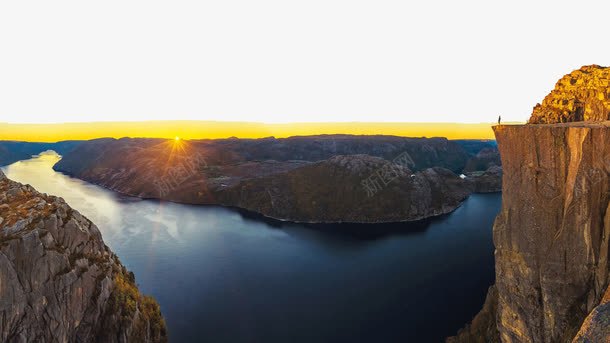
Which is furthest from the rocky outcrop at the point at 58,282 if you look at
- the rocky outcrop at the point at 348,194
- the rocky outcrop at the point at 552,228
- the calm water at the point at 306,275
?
the rocky outcrop at the point at 348,194

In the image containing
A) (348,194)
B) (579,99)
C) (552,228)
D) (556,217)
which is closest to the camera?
(556,217)

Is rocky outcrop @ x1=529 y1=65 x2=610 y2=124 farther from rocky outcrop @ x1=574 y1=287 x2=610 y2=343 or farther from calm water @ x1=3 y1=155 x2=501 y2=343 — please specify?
calm water @ x1=3 y1=155 x2=501 y2=343

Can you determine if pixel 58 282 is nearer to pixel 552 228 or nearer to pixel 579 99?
pixel 552 228

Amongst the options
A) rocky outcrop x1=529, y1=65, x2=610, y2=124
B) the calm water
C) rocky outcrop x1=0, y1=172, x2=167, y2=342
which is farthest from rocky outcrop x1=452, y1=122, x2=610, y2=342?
rocky outcrop x1=0, y1=172, x2=167, y2=342

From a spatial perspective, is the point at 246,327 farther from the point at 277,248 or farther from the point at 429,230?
the point at 429,230

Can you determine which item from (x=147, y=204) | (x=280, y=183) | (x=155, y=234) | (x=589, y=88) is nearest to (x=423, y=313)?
(x=589, y=88)

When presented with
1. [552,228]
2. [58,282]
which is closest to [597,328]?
[552,228]
